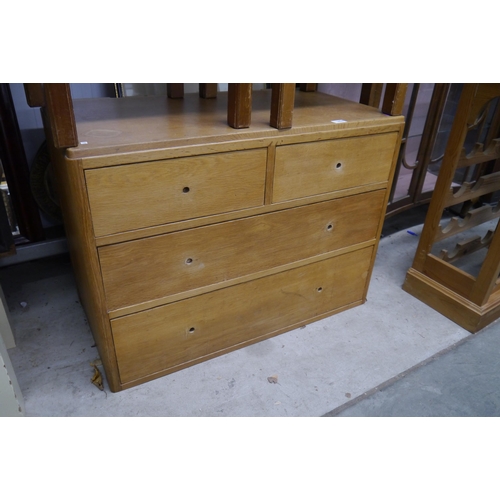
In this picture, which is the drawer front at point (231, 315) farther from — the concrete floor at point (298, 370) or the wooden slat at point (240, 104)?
the wooden slat at point (240, 104)

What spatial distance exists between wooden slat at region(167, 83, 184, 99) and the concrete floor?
3.26ft

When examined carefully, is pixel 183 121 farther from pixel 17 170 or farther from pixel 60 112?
pixel 17 170

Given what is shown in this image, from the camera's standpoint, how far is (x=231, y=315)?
160 cm

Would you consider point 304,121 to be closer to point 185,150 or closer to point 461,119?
point 185,150

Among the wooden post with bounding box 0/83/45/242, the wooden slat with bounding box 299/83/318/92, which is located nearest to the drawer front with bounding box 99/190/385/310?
the wooden slat with bounding box 299/83/318/92

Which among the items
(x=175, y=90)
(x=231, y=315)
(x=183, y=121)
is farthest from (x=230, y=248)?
(x=175, y=90)

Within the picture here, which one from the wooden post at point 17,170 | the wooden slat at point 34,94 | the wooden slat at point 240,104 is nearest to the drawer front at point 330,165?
the wooden slat at point 240,104

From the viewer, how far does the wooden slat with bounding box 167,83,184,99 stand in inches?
63.1

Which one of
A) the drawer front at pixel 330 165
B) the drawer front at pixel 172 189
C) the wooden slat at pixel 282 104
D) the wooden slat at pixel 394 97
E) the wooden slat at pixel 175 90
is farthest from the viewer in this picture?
the wooden slat at pixel 175 90

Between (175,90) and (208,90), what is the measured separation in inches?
5.0

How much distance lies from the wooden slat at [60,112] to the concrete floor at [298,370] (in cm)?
89

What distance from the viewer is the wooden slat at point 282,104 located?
4.17ft

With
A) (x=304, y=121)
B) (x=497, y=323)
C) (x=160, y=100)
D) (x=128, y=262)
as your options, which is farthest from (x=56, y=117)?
(x=497, y=323)

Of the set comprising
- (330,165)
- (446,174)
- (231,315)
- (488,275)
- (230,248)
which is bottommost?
(231,315)
